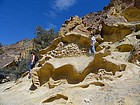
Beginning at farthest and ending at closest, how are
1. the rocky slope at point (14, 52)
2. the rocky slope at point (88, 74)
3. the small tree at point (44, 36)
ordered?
the rocky slope at point (14, 52) < the small tree at point (44, 36) < the rocky slope at point (88, 74)

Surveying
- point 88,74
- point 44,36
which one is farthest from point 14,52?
point 88,74

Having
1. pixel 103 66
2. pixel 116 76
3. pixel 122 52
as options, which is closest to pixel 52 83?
pixel 103 66

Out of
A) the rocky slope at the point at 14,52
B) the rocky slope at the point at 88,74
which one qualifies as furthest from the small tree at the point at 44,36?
the rocky slope at the point at 88,74

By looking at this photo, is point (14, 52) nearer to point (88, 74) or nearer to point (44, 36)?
point (44, 36)

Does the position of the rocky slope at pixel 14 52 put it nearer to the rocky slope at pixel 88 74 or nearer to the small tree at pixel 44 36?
the small tree at pixel 44 36

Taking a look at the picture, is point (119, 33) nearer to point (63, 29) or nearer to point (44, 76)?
point (63, 29)

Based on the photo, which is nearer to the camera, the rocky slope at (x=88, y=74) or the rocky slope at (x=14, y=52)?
the rocky slope at (x=88, y=74)

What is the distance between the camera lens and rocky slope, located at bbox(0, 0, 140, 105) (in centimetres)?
695

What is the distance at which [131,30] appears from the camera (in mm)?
13938

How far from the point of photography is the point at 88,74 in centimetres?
931

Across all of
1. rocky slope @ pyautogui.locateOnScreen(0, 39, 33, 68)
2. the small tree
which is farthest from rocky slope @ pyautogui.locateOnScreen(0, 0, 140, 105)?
rocky slope @ pyautogui.locateOnScreen(0, 39, 33, 68)

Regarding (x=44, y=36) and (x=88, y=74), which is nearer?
(x=88, y=74)

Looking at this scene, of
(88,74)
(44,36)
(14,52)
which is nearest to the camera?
(88,74)

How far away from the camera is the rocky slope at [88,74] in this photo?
6.95 metres
